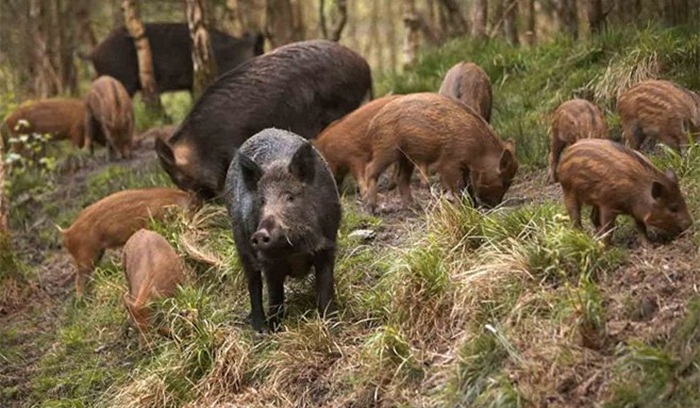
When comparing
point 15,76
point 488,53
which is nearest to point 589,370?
point 488,53

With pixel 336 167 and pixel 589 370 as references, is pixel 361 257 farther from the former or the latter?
pixel 589 370

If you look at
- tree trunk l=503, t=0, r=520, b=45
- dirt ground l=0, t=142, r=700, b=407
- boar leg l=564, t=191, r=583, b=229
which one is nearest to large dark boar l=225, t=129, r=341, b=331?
dirt ground l=0, t=142, r=700, b=407

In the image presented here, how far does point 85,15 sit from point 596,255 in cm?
1531

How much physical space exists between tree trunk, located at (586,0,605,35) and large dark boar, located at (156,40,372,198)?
2.89 m

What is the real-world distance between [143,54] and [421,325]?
9.70 metres

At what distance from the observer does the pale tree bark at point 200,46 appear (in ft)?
48.6

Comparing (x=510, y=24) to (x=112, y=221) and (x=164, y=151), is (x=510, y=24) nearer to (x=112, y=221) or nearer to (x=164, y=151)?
(x=164, y=151)

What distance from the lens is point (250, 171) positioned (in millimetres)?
8516

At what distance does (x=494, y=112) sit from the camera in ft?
42.2

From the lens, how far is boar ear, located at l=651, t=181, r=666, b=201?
24.5 feet

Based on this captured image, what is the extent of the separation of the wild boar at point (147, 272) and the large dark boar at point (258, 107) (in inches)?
64.4

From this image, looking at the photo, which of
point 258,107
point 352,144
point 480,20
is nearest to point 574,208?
point 352,144

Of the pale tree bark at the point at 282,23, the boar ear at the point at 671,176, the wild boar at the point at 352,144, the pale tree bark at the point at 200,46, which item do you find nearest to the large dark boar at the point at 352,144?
the wild boar at the point at 352,144

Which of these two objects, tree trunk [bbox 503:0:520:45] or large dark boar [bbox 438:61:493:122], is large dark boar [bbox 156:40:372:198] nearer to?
large dark boar [bbox 438:61:493:122]
